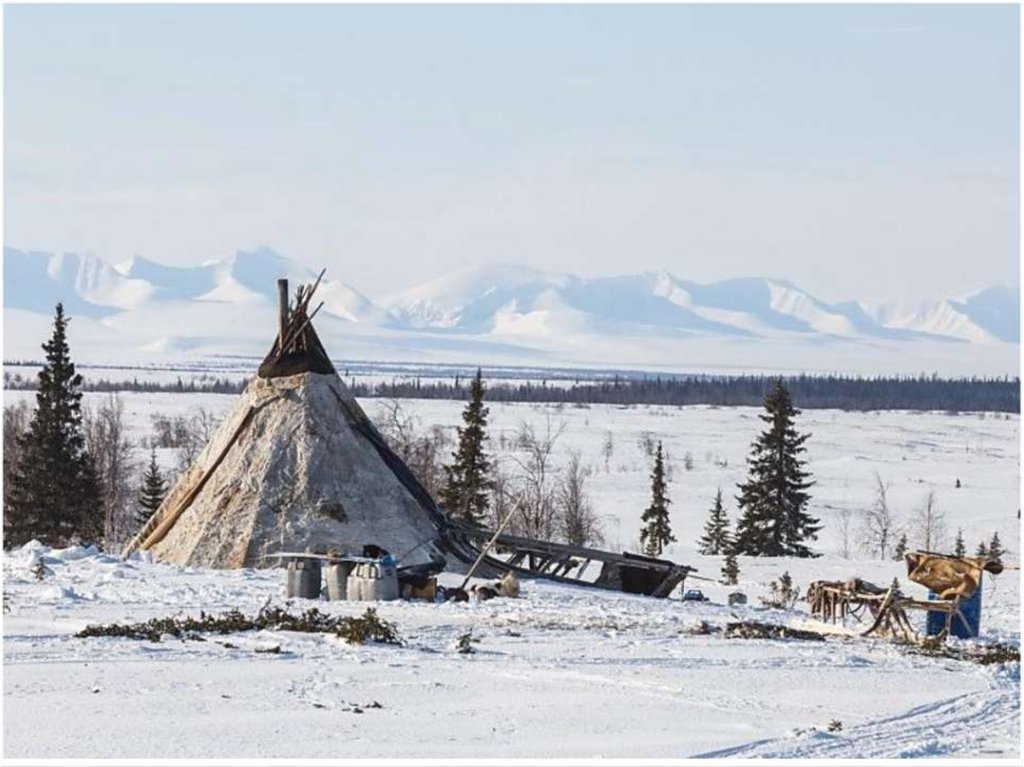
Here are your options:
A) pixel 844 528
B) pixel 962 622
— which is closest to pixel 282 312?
pixel 962 622

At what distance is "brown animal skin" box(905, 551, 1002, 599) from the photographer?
1958cm

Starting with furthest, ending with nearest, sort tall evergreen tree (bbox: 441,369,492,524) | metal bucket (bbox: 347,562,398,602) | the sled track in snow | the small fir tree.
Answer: tall evergreen tree (bbox: 441,369,492,524) < the small fir tree < metal bucket (bbox: 347,562,398,602) < the sled track in snow

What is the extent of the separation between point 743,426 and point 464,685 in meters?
136

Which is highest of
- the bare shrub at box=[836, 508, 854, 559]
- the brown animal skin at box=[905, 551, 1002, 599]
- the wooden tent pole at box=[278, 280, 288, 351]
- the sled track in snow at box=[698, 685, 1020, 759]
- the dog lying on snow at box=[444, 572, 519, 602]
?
the wooden tent pole at box=[278, 280, 288, 351]

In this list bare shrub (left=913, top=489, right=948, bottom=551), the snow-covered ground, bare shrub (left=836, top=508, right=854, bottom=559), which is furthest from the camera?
Result: the snow-covered ground

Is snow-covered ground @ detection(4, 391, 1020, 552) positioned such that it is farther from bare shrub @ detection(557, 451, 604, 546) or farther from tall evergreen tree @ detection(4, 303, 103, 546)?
tall evergreen tree @ detection(4, 303, 103, 546)

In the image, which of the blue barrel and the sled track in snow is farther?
the blue barrel

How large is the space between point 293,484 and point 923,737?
14455 millimetres

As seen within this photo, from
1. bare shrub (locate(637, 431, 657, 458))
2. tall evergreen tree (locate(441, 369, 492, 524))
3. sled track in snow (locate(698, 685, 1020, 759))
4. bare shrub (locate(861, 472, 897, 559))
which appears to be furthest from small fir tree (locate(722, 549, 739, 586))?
bare shrub (locate(637, 431, 657, 458))

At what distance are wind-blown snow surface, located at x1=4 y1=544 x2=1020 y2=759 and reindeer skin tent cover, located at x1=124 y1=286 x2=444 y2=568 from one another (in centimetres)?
470

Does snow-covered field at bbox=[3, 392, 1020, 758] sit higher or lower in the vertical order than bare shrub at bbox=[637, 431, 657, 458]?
lower

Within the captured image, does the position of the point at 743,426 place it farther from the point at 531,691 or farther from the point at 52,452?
the point at 531,691

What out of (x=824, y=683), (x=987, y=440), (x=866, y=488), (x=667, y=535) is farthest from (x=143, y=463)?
(x=987, y=440)

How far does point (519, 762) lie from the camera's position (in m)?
11.1
